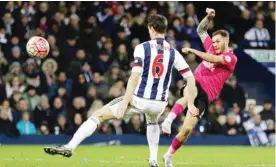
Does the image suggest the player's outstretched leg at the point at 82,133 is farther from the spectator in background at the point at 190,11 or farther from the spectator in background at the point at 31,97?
the spectator in background at the point at 190,11

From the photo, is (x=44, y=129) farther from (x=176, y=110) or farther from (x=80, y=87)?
(x=176, y=110)

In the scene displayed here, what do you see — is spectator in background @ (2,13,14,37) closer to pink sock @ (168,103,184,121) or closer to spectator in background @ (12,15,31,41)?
spectator in background @ (12,15,31,41)

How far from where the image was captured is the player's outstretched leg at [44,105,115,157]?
10.0 meters

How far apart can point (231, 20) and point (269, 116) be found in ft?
11.4

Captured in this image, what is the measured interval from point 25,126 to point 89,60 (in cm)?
267

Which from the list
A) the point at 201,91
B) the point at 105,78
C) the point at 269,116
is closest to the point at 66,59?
the point at 105,78

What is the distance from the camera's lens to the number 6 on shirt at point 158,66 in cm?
1034

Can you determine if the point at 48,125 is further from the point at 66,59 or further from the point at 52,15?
the point at 52,15

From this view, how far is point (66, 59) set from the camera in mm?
19203

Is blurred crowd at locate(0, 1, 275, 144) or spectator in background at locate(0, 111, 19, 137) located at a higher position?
blurred crowd at locate(0, 1, 275, 144)

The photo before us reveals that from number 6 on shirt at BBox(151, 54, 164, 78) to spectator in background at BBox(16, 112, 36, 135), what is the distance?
7.64 metres

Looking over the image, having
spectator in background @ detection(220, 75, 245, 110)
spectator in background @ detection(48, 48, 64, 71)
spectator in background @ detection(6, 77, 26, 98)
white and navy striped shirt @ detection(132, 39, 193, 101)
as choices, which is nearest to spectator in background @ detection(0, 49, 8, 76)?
spectator in background @ detection(6, 77, 26, 98)

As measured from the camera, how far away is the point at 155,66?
34.0 feet

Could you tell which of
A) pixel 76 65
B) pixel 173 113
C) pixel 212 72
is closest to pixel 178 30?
pixel 76 65
